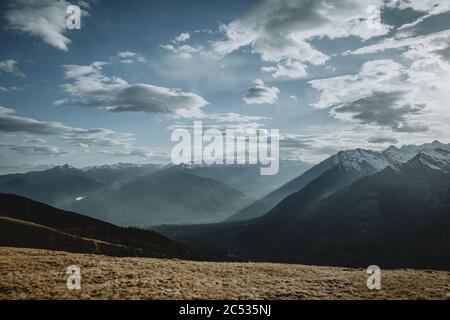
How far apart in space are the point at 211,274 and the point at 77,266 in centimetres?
1372

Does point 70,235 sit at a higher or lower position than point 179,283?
higher

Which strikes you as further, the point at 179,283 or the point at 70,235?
the point at 70,235

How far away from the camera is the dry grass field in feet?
83.8

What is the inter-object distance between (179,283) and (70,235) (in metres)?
75.2

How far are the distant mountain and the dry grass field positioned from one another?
48.7 meters

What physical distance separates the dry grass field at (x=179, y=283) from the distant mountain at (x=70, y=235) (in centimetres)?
4874

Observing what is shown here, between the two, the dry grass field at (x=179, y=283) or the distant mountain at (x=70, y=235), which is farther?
the distant mountain at (x=70, y=235)

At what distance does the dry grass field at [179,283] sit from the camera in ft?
83.8

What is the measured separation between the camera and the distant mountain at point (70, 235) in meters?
85.1

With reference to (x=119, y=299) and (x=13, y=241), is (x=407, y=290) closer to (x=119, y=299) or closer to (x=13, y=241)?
(x=119, y=299)

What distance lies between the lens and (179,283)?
2964 centimetres

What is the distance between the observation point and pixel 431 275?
125 ft
